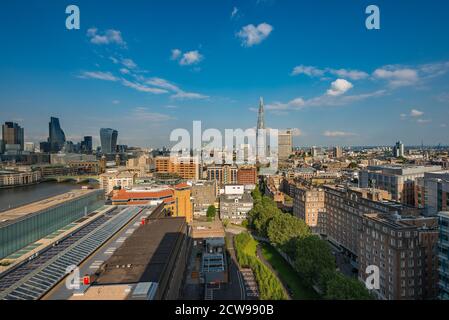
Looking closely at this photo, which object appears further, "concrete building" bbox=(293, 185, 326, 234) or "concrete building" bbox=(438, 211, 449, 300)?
"concrete building" bbox=(293, 185, 326, 234)

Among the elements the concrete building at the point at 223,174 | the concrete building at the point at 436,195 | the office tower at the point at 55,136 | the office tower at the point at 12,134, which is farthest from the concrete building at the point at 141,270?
the office tower at the point at 55,136

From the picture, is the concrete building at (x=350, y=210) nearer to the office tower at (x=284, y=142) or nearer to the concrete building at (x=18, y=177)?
the concrete building at (x=18, y=177)

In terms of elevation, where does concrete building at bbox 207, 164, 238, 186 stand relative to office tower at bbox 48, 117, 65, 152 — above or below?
below

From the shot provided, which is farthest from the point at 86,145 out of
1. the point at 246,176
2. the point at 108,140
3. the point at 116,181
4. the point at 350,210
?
the point at 350,210

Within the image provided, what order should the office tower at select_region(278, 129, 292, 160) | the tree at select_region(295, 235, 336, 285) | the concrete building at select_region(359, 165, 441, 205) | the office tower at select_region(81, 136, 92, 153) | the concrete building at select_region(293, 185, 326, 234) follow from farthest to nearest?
1. the office tower at select_region(278, 129, 292, 160)
2. the office tower at select_region(81, 136, 92, 153)
3. the concrete building at select_region(359, 165, 441, 205)
4. the concrete building at select_region(293, 185, 326, 234)
5. the tree at select_region(295, 235, 336, 285)

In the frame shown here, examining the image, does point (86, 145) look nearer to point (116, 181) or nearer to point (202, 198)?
point (116, 181)

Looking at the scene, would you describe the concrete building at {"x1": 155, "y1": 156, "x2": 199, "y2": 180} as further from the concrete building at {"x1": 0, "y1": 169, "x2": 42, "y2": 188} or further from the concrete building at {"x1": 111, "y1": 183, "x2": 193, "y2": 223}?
the concrete building at {"x1": 0, "y1": 169, "x2": 42, "y2": 188}

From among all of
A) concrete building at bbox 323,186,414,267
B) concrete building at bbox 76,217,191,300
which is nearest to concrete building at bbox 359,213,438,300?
concrete building at bbox 323,186,414,267
